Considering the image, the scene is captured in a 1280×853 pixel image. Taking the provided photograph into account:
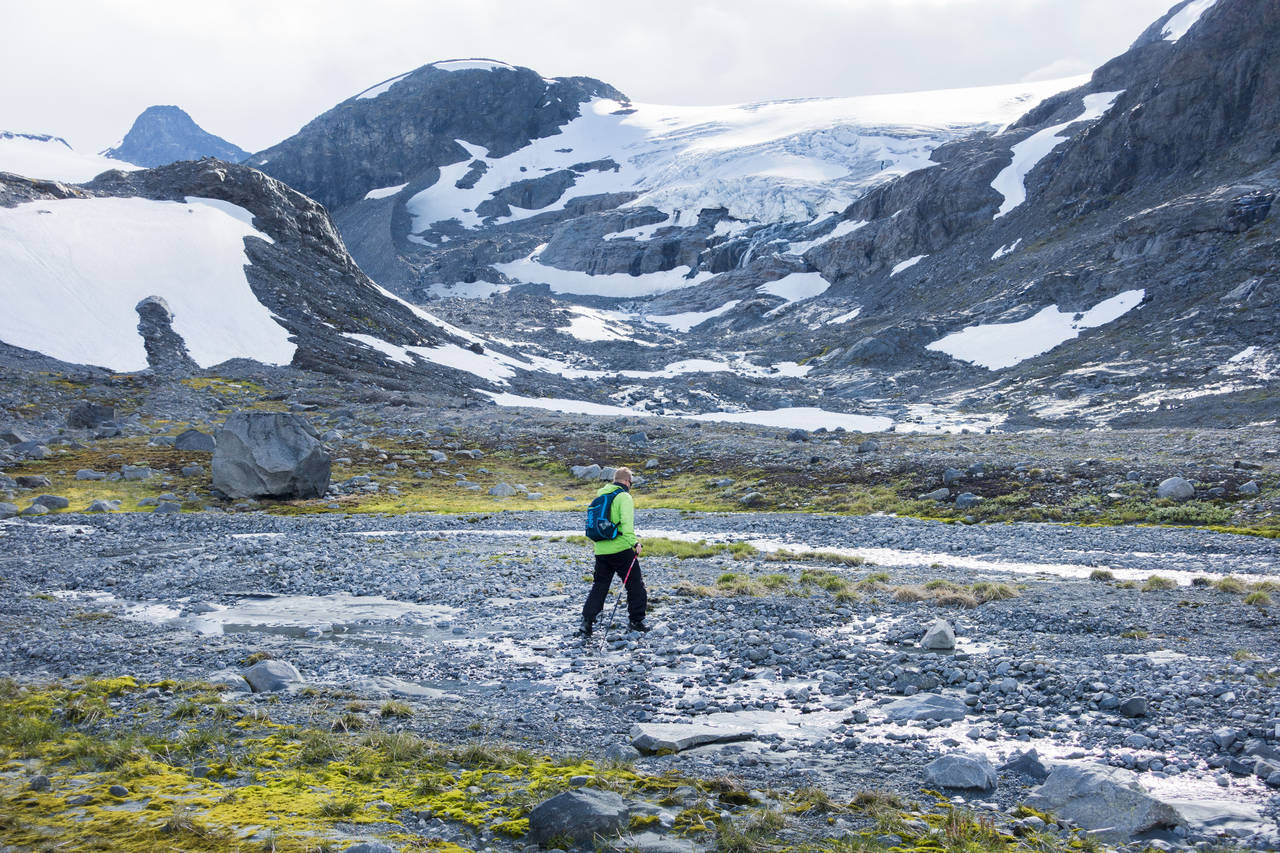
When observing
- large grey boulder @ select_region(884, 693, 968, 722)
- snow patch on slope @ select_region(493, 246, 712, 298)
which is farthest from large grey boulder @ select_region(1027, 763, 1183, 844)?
snow patch on slope @ select_region(493, 246, 712, 298)

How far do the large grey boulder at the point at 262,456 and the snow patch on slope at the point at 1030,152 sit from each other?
11048 cm

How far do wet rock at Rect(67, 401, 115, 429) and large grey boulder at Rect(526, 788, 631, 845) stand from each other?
46.1 meters

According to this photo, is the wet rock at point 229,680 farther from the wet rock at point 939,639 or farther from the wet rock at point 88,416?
the wet rock at point 88,416

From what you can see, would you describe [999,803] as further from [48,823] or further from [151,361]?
[151,361]

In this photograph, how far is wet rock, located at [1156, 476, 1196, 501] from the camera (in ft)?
93.8

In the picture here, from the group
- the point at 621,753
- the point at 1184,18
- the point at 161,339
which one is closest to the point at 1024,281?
the point at 161,339

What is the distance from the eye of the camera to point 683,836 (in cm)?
624

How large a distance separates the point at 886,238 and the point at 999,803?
13252 centimetres

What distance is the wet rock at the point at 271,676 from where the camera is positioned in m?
10.2

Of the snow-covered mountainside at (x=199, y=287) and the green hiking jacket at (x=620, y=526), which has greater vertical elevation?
the snow-covered mountainside at (x=199, y=287)

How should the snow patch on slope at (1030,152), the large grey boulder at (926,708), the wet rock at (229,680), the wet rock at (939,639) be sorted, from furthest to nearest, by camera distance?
the snow patch on slope at (1030,152)
the wet rock at (939,639)
the wet rock at (229,680)
the large grey boulder at (926,708)

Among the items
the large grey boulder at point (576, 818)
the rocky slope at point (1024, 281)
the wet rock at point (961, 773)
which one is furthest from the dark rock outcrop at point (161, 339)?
the wet rock at point (961, 773)

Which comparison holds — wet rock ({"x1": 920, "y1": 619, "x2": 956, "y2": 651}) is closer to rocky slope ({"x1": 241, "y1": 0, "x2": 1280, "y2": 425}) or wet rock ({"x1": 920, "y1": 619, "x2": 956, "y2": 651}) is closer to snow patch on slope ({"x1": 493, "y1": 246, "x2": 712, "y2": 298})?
rocky slope ({"x1": 241, "y1": 0, "x2": 1280, "y2": 425})

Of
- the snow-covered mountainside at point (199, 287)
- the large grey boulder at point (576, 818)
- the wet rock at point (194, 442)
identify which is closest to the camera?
the large grey boulder at point (576, 818)
